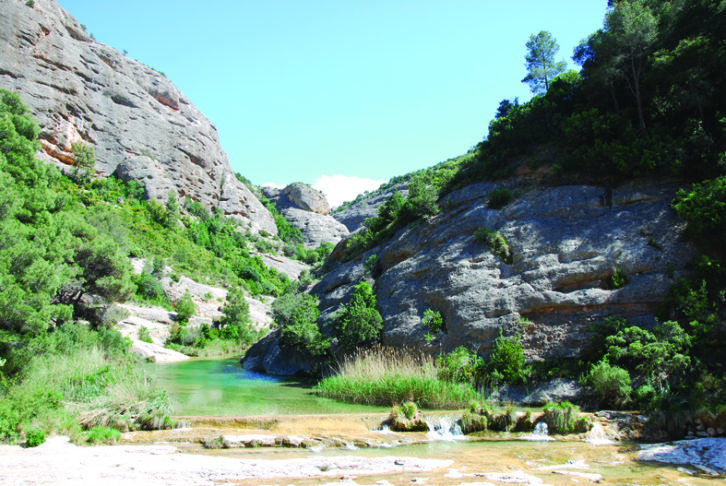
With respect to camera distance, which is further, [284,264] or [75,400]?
[284,264]

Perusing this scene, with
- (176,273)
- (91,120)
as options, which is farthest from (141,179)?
(176,273)

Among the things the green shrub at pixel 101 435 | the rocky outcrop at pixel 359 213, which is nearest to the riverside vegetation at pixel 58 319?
the green shrub at pixel 101 435

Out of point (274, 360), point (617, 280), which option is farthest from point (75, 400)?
point (617, 280)

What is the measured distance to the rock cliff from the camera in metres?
16.7

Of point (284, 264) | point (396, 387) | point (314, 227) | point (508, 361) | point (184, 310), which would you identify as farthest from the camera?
point (314, 227)

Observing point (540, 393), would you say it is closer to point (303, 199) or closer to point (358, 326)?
point (358, 326)

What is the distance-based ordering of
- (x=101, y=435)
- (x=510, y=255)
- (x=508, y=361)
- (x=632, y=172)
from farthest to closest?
(x=632, y=172), (x=510, y=255), (x=508, y=361), (x=101, y=435)

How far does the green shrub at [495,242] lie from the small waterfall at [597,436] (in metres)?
9.35

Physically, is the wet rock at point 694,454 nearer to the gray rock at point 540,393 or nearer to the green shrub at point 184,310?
the gray rock at point 540,393

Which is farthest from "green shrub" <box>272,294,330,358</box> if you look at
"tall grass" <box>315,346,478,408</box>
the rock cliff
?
"tall grass" <box>315,346,478,408</box>

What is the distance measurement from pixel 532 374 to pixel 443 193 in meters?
14.5

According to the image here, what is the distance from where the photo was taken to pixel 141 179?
7519 cm

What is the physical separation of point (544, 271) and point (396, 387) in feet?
26.9

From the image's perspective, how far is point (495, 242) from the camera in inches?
819
